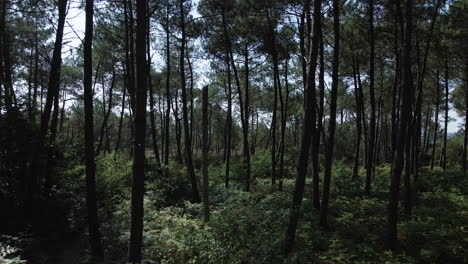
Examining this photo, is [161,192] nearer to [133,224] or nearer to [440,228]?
[133,224]

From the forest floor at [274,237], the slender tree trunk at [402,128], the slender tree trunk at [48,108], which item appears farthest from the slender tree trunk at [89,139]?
the slender tree trunk at [402,128]

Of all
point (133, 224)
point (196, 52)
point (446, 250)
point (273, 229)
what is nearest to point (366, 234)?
point (446, 250)

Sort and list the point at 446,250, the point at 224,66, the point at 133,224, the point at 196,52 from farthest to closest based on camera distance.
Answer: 1. the point at 224,66
2. the point at 196,52
3. the point at 446,250
4. the point at 133,224

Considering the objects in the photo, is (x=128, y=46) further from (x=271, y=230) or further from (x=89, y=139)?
(x=271, y=230)

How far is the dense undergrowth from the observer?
Answer: 20.5 ft

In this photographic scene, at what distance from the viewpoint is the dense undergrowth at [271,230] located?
625 centimetres

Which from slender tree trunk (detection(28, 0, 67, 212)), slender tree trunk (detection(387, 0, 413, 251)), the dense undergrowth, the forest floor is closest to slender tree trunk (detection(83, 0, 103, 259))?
the forest floor

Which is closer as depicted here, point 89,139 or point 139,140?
point 139,140

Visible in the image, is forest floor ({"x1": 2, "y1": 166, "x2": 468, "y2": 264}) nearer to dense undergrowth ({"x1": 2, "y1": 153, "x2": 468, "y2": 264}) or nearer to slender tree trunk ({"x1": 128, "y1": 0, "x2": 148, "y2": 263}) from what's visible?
dense undergrowth ({"x1": 2, "y1": 153, "x2": 468, "y2": 264})

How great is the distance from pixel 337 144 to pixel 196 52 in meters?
20.1

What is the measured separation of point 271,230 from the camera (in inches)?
279

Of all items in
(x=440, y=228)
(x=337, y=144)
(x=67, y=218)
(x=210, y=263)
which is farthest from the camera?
(x=337, y=144)

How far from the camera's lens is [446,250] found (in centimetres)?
672

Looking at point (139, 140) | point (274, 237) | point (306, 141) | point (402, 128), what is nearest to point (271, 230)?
point (274, 237)
